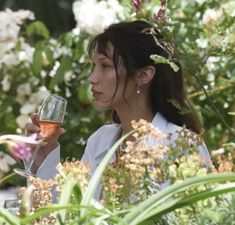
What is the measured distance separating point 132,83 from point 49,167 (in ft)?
1.45

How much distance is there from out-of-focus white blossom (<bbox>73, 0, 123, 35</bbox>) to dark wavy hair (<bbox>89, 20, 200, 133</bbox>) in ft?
3.32

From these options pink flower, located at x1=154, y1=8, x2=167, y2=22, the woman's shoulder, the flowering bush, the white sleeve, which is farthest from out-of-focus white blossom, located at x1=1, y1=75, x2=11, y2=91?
the flowering bush

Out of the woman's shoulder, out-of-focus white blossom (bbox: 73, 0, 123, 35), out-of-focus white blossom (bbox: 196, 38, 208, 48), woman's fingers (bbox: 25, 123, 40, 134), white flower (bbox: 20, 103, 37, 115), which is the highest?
out-of-focus white blossom (bbox: 73, 0, 123, 35)

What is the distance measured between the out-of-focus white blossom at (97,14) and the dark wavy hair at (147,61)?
3.32 ft

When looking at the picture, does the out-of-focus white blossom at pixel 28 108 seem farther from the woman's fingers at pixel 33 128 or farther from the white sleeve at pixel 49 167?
the woman's fingers at pixel 33 128

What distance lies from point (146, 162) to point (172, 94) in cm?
148

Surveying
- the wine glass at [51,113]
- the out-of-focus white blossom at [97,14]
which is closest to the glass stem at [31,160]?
the wine glass at [51,113]

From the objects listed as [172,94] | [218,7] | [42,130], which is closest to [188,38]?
[218,7]

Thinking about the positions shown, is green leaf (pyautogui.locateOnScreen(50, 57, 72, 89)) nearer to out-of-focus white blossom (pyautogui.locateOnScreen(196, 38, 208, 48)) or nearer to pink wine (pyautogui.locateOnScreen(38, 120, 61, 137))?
out-of-focus white blossom (pyautogui.locateOnScreen(196, 38, 208, 48))

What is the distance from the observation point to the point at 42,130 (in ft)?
8.04

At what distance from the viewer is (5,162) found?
3867mm

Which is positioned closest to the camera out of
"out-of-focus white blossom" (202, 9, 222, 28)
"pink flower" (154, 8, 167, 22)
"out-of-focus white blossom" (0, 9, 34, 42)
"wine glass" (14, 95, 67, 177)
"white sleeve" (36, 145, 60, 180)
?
"pink flower" (154, 8, 167, 22)

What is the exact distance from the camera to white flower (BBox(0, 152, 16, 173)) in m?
3.82

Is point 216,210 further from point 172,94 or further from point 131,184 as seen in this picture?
point 172,94
